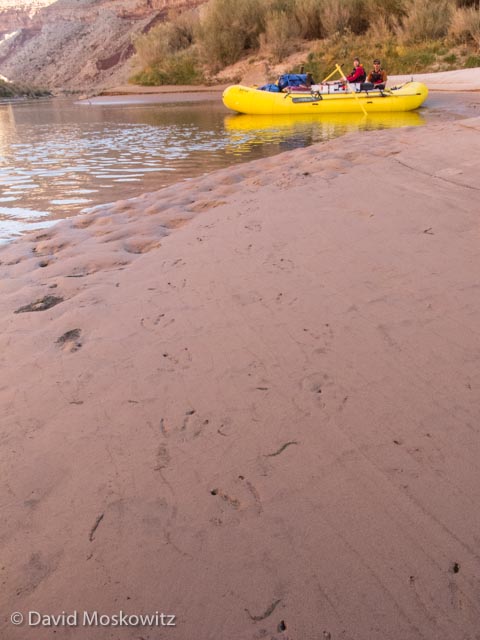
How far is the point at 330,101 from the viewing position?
14.2 meters

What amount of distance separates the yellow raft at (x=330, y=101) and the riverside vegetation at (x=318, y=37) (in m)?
6.71

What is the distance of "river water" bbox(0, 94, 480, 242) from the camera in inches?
252

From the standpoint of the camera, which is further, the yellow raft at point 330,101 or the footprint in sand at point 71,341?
the yellow raft at point 330,101

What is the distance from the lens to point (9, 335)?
2.60m

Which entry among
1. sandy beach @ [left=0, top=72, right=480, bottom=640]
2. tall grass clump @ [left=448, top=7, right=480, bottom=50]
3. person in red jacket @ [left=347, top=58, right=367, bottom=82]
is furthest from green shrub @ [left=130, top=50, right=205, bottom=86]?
sandy beach @ [left=0, top=72, right=480, bottom=640]

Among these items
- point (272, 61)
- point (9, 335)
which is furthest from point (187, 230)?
point (272, 61)

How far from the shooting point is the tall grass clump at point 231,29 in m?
28.2

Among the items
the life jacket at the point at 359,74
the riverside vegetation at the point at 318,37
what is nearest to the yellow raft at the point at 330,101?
the life jacket at the point at 359,74

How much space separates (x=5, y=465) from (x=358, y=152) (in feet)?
21.2

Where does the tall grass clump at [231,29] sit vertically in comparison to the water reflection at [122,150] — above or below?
above

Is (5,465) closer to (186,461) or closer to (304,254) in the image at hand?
(186,461)

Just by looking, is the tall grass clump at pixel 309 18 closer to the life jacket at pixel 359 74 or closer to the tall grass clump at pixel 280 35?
the tall grass clump at pixel 280 35

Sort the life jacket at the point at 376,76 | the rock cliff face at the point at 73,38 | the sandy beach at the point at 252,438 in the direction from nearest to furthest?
the sandy beach at the point at 252,438 < the life jacket at the point at 376,76 < the rock cliff face at the point at 73,38

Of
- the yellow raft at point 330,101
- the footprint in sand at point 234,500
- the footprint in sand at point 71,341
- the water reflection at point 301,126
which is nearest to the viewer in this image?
the footprint in sand at point 234,500
